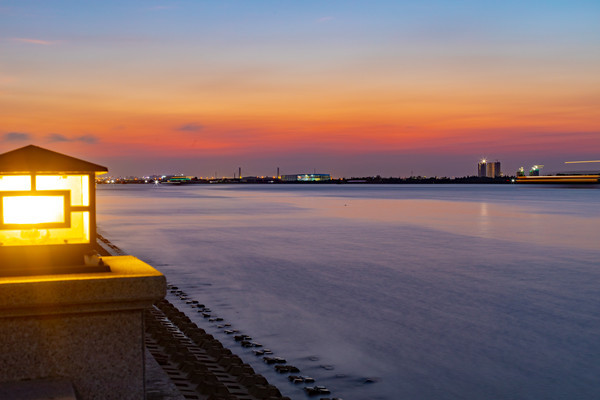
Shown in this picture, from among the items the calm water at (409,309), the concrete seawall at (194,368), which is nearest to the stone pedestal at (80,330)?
the concrete seawall at (194,368)

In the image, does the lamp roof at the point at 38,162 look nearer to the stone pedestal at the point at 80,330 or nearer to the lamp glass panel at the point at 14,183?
the lamp glass panel at the point at 14,183

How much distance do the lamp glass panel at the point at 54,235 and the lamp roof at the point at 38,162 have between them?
42 centimetres

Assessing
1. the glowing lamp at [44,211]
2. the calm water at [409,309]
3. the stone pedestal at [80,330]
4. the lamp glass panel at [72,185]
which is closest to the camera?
the stone pedestal at [80,330]

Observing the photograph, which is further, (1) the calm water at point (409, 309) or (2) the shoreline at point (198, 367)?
(1) the calm water at point (409, 309)

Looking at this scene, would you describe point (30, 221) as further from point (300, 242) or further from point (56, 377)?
point (300, 242)

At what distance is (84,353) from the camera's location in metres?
5.15

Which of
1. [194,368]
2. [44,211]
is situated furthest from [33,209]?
[194,368]

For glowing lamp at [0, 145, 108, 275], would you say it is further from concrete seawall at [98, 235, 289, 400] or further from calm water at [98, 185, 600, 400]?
calm water at [98, 185, 600, 400]

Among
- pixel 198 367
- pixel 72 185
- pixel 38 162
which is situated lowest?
pixel 198 367

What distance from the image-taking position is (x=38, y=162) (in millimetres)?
5543

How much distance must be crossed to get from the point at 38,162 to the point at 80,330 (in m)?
1.56

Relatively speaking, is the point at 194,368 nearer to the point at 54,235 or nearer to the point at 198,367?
the point at 198,367

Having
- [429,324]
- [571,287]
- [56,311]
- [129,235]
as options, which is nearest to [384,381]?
[429,324]

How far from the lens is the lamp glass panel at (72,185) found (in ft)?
18.3
